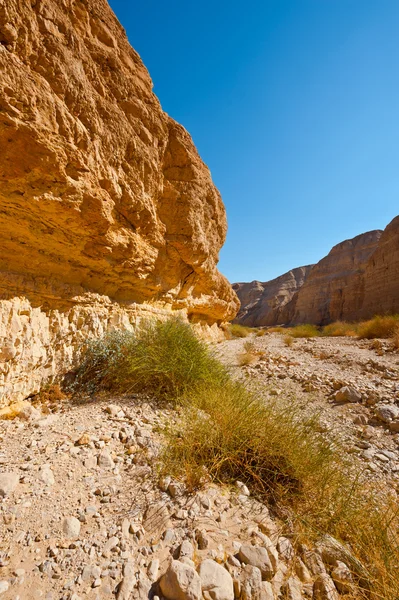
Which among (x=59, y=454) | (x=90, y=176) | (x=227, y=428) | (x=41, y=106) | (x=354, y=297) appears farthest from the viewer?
(x=354, y=297)

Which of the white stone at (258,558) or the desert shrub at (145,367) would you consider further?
the desert shrub at (145,367)

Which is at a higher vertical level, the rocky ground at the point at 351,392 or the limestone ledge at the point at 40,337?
the limestone ledge at the point at 40,337

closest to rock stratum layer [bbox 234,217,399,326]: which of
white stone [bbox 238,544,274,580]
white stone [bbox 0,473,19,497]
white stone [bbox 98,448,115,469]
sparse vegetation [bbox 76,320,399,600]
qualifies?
sparse vegetation [bbox 76,320,399,600]

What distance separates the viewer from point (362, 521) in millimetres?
1488

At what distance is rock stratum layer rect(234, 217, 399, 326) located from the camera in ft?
57.8

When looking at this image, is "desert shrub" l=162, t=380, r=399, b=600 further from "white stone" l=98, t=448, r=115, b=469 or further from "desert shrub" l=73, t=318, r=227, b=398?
"desert shrub" l=73, t=318, r=227, b=398

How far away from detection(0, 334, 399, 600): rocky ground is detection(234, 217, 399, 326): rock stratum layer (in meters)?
17.3

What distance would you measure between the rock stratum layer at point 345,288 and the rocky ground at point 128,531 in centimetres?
1726

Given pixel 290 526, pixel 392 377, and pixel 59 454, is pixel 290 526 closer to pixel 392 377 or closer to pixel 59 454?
pixel 59 454

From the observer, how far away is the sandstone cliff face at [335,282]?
25.2 meters

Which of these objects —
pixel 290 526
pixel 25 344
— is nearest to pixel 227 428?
pixel 290 526

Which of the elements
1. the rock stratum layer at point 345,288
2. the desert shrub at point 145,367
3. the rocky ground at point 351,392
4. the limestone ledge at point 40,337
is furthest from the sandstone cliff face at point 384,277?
the limestone ledge at point 40,337

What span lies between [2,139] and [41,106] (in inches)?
22.7

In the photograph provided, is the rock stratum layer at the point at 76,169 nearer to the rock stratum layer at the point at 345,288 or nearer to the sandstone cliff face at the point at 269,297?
the rock stratum layer at the point at 345,288
